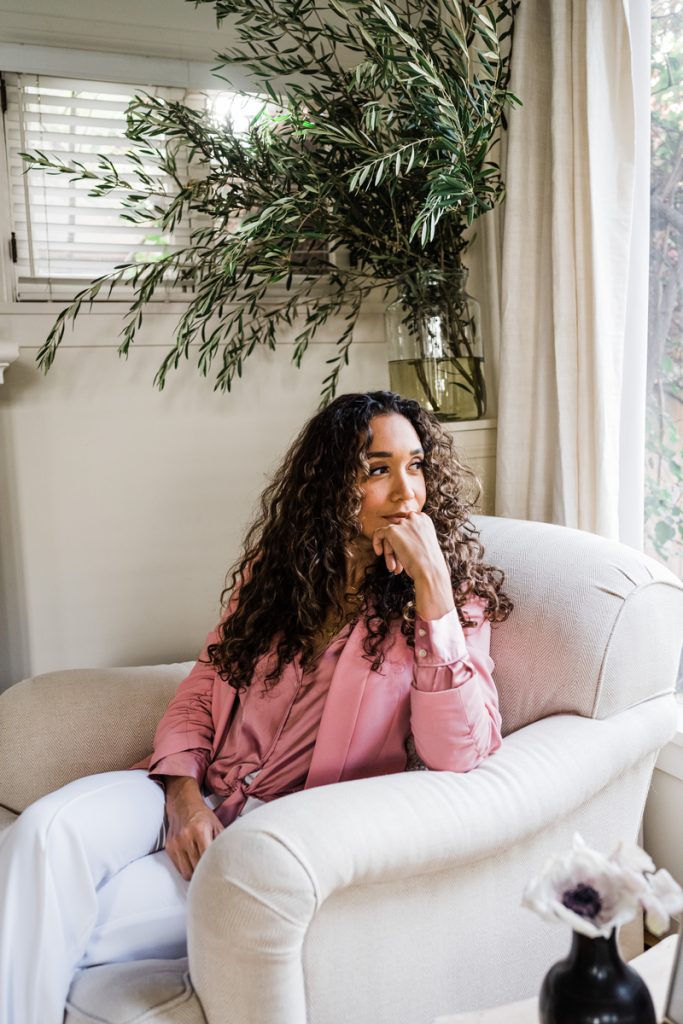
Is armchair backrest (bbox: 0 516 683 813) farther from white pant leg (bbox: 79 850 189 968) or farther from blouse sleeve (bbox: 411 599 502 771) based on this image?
white pant leg (bbox: 79 850 189 968)

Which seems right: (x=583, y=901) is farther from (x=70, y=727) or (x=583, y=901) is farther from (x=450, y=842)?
(x=70, y=727)

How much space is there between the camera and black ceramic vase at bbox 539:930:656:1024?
766 millimetres

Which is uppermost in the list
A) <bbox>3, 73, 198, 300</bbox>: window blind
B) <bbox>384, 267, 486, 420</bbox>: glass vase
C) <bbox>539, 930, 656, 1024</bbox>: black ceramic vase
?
<bbox>3, 73, 198, 300</bbox>: window blind

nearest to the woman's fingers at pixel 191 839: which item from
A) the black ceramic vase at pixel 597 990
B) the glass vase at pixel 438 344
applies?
the black ceramic vase at pixel 597 990

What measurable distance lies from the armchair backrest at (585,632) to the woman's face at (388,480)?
25 cm

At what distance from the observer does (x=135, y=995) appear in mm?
1152

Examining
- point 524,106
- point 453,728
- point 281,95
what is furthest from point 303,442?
point 281,95

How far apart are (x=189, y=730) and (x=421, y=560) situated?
550 millimetres

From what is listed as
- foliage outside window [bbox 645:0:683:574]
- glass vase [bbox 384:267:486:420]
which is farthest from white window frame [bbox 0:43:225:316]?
foliage outside window [bbox 645:0:683:574]

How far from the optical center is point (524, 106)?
6.40 ft

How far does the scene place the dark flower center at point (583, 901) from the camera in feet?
2.49

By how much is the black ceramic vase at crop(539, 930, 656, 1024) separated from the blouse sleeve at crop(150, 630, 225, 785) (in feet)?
2.83

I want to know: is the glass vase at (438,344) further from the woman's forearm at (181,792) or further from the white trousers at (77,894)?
the white trousers at (77,894)

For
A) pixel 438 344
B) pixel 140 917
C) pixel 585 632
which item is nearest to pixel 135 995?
pixel 140 917
